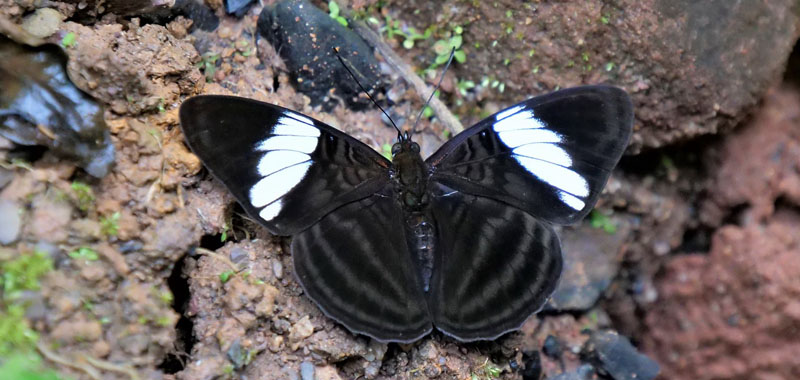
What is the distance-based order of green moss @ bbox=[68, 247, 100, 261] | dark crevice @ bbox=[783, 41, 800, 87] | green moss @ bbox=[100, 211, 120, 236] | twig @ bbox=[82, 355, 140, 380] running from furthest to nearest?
dark crevice @ bbox=[783, 41, 800, 87], green moss @ bbox=[100, 211, 120, 236], green moss @ bbox=[68, 247, 100, 261], twig @ bbox=[82, 355, 140, 380]

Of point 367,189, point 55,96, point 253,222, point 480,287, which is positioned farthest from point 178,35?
point 480,287

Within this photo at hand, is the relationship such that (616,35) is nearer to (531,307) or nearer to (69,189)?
(531,307)

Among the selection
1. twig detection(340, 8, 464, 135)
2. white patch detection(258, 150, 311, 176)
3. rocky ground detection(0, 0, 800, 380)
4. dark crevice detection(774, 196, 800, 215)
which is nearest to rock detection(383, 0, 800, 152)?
rocky ground detection(0, 0, 800, 380)

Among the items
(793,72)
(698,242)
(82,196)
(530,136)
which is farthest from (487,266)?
(793,72)

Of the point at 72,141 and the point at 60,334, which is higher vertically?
the point at 72,141

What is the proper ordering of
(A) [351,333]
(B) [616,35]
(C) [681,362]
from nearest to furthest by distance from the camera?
(A) [351,333]
(B) [616,35]
(C) [681,362]

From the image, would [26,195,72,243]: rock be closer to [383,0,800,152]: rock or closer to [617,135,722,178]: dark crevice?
[383,0,800,152]: rock
